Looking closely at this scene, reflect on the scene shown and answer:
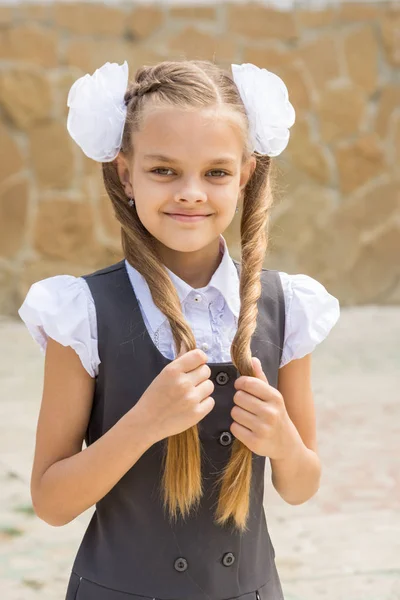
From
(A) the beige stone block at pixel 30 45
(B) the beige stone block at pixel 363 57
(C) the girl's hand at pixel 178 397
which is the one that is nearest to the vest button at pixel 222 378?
(C) the girl's hand at pixel 178 397

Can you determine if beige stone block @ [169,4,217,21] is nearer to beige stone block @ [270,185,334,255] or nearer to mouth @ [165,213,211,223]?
beige stone block @ [270,185,334,255]

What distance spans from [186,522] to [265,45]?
4.09 m

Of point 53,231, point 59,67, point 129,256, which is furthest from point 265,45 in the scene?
point 129,256

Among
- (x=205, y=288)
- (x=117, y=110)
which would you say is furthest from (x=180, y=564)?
(x=117, y=110)

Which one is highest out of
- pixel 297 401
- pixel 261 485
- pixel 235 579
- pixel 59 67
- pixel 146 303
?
pixel 59 67

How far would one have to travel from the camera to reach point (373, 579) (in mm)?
2512

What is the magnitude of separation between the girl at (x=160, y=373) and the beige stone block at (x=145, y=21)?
3.63 metres

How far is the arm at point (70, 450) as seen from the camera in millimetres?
1352

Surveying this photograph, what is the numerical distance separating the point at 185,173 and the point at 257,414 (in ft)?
1.16

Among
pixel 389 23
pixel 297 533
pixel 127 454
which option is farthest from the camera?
pixel 389 23

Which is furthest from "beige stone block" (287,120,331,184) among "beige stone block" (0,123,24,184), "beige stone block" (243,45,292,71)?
"beige stone block" (0,123,24,184)

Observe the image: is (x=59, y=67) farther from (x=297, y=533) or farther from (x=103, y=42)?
(x=297, y=533)

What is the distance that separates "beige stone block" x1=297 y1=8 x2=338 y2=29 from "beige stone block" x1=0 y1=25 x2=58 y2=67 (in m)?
1.28

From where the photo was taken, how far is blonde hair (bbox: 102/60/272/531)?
140 centimetres
